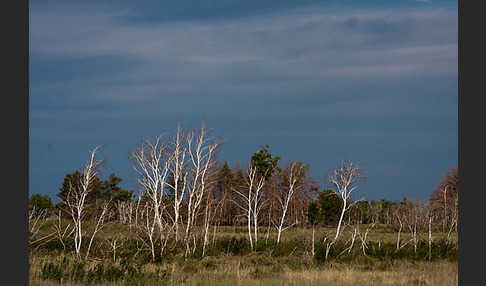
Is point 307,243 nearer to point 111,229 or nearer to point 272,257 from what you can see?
point 272,257

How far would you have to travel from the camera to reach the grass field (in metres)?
15.8

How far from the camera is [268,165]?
4950 cm

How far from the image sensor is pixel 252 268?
19.6 m

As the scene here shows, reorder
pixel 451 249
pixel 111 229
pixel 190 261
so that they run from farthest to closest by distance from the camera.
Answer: pixel 111 229 → pixel 451 249 → pixel 190 261

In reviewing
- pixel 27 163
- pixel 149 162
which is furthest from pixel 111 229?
pixel 27 163

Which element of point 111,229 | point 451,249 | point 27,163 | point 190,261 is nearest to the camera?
point 27,163

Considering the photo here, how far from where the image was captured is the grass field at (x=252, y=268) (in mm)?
15750

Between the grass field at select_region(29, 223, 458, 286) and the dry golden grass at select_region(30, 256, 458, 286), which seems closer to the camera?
the dry golden grass at select_region(30, 256, 458, 286)

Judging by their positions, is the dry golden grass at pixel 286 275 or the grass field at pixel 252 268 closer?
the dry golden grass at pixel 286 275

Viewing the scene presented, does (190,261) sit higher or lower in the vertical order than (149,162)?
lower

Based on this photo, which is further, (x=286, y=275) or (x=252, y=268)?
(x=252, y=268)

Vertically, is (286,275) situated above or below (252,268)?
above

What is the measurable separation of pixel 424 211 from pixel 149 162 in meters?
20.3

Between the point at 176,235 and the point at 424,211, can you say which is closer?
the point at 176,235
